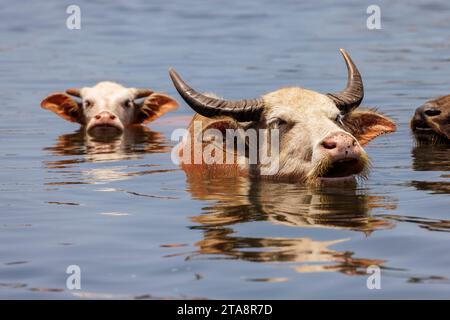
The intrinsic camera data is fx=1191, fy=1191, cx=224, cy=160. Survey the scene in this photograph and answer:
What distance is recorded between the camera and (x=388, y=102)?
20.2m

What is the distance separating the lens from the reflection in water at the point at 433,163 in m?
11.8

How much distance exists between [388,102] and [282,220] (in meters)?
10.6

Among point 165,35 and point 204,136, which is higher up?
point 165,35

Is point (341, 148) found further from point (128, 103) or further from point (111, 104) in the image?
point (128, 103)

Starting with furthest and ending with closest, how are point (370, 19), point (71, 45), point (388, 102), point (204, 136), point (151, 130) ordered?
point (370, 19), point (71, 45), point (388, 102), point (151, 130), point (204, 136)

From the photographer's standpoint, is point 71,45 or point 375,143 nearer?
point 375,143

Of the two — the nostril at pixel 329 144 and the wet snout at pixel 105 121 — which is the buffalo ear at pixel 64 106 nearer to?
Answer: the wet snout at pixel 105 121

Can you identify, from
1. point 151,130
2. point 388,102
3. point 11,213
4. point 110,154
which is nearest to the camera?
point 11,213

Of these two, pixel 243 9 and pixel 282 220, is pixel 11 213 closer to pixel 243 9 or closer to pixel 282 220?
pixel 282 220

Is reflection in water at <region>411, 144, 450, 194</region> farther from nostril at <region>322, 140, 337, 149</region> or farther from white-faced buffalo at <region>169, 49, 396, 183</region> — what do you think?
nostril at <region>322, 140, 337, 149</region>

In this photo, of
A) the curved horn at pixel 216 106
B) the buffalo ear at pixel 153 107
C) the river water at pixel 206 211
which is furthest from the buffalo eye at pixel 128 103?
the curved horn at pixel 216 106

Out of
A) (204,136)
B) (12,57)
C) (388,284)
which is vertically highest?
(12,57)

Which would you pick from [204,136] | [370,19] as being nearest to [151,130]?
[204,136]

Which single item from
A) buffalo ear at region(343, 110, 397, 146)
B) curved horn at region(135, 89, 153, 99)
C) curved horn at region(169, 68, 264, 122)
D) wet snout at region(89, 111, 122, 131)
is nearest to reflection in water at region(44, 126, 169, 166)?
wet snout at region(89, 111, 122, 131)
